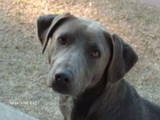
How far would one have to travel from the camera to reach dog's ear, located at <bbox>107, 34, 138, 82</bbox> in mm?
4328

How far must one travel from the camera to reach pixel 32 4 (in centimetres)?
844

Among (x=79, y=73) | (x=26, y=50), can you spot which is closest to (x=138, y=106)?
(x=79, y=73)

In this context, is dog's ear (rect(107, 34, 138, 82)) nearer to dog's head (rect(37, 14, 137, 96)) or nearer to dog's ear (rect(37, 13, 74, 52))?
dog's head (rect(37, 14, 137, 96))

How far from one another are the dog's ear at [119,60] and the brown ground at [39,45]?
1.77 meters

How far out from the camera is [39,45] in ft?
24.4

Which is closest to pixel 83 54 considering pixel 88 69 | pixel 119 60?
pixel 88 69

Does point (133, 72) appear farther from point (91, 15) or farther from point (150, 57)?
point (91, 15)

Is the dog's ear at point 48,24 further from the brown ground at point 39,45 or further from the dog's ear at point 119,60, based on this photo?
the brown ground at point 39,45

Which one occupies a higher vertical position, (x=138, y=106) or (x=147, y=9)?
(x=138, y=106)

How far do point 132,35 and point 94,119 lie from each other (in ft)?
11.7

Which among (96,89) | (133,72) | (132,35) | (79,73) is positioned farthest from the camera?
(132,35)

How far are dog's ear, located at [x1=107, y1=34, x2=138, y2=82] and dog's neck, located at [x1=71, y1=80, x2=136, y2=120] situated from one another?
11cm

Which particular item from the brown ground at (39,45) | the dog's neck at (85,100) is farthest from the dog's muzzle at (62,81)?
the brown ground at (39,45)

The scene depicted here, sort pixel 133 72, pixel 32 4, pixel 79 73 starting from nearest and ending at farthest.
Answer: pixel 79 73, pixel 133 72, pixel 32 4
